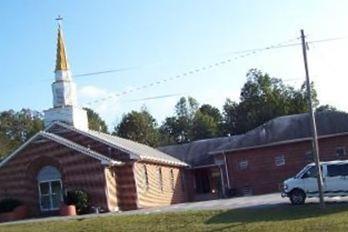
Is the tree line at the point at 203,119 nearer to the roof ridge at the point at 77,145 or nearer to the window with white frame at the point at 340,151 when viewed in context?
the window with white frame at the point at 340,151

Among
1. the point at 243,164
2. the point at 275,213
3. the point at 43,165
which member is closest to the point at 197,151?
the point at 243,164

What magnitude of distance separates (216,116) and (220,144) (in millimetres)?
45885

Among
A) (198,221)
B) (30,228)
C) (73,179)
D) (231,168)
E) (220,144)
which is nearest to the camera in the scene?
(198,221)

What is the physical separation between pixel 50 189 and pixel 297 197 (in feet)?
62.5

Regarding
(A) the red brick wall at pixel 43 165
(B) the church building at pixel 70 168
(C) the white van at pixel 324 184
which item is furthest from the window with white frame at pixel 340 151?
(C) the white van at pixel 324 184

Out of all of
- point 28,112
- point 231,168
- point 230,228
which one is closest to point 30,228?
point 230,228

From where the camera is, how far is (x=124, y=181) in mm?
45125

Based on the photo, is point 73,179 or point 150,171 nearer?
point 73,179

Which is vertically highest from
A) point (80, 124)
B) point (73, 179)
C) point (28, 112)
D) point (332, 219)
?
point (28, 112)

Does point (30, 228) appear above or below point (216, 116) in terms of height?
below

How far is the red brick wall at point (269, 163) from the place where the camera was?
54312mm

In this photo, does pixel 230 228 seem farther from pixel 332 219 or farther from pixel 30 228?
pixel 30 228

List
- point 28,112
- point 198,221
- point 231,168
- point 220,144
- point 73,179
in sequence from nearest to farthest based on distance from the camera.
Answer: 1. point 198,221
2. point 73,179
3. point 231,168
4. point 220,144
5. point 28,112

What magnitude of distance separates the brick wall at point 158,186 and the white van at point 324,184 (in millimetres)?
14125
